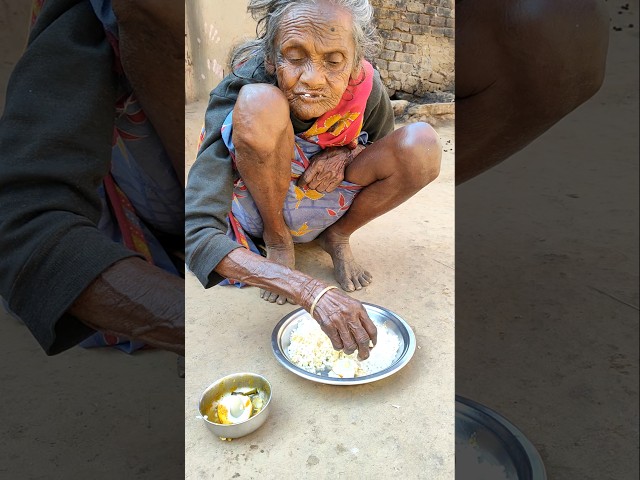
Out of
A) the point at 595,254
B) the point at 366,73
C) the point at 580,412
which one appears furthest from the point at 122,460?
the point at 595,254

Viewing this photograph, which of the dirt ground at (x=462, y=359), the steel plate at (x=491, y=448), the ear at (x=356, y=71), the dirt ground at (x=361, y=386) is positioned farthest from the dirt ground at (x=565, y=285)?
the ear at (x=356, y=71)

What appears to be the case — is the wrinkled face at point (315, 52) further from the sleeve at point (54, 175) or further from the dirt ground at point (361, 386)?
the sleeve at point (54, 175)

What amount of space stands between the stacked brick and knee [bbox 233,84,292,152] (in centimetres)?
24

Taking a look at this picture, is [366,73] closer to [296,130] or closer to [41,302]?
[296,130]

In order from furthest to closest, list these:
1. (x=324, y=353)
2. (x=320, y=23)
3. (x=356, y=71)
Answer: (x=324, y=353) → (x=356, y=71) → (x=320, y=23)

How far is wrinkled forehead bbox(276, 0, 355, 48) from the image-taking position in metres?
1.21

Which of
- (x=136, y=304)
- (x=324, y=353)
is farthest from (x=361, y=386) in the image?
(x=136, y=304)

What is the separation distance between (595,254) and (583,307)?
0.35 meters

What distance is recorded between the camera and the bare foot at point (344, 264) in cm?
185

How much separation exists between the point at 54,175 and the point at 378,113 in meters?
0.80

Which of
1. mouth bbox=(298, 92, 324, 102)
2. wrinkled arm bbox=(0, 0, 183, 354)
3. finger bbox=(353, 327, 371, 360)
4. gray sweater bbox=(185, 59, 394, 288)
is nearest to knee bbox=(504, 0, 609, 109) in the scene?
gray sweater bbox=(185, 59, 394, 288)

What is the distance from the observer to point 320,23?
1.21 metres

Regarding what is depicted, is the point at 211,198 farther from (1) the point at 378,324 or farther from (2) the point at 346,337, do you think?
(1) the point at 378,324

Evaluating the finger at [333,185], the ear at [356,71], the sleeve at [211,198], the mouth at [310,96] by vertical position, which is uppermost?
the ear at [356,71]
